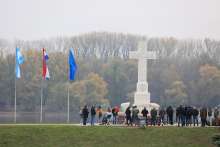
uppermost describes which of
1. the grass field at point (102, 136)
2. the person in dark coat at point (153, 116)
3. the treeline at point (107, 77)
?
the treeline at point (107, 77)

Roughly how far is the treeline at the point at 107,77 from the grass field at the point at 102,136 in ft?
165

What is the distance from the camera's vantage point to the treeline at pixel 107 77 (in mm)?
90562

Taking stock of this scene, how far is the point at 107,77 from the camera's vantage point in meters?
99.6

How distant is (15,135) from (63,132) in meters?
2.89

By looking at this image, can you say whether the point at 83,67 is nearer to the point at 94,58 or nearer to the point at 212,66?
the point at 94,58

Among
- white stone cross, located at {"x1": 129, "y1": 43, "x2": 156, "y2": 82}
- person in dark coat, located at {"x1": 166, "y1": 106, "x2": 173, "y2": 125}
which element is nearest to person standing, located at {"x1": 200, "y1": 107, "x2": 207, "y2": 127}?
person in dark coat, located at {"x1": 166, "y1": 106, "x2": 173, "y2": 125}

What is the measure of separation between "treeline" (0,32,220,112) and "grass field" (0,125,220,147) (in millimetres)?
50345

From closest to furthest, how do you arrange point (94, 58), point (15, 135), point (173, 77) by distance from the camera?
1. point (15, 135)
2. point (173, 77)
3. point (94, 58)

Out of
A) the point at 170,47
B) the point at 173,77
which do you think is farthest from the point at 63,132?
the point at 170,47

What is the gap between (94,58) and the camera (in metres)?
108

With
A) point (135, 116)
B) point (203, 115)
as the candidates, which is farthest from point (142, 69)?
point (203, 115)

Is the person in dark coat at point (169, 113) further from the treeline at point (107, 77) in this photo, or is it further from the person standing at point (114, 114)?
the treeline at point (107, 77)

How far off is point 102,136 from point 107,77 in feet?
206

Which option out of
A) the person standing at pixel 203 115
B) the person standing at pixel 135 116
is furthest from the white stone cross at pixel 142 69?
the person standing at pixel 203 115
